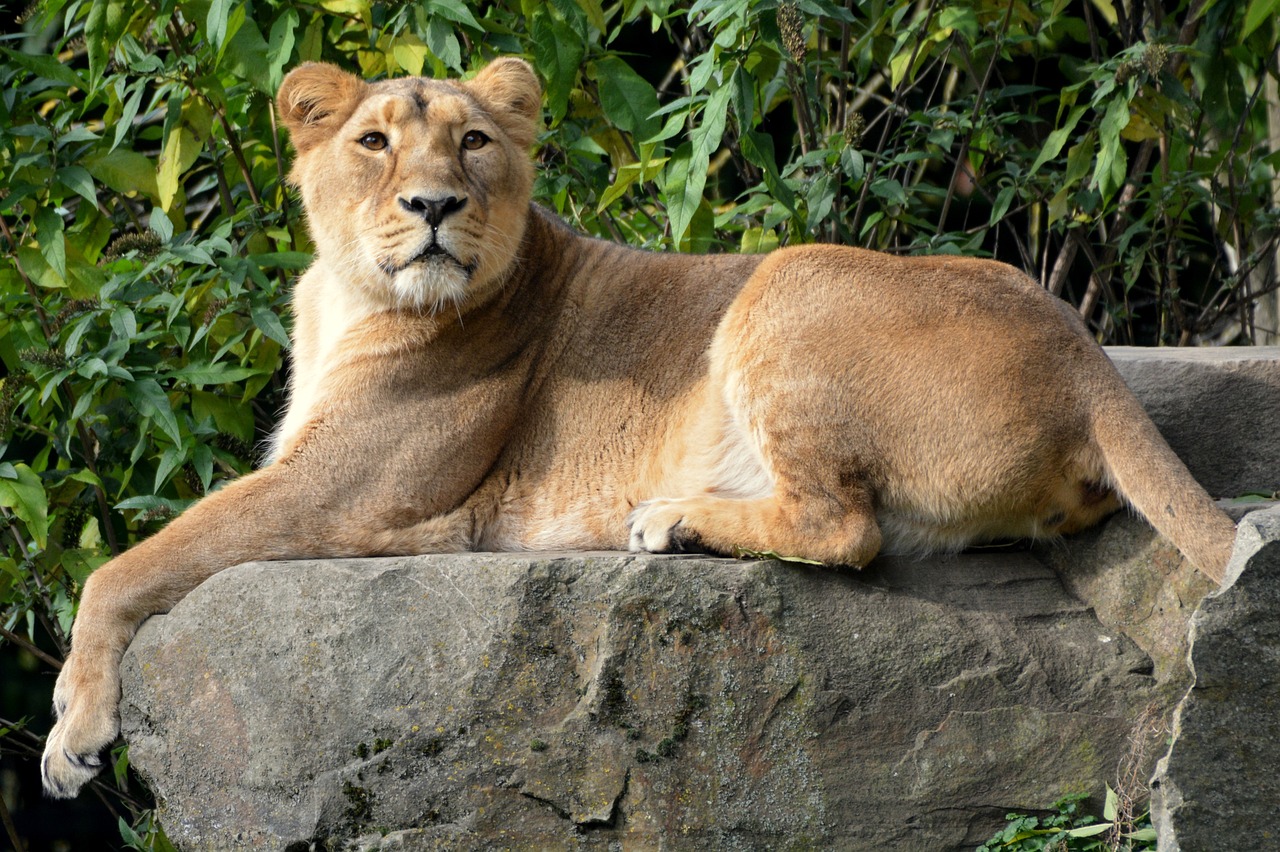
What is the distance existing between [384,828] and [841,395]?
183 centimetres

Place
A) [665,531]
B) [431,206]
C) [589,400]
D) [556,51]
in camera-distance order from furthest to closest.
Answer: [556,51] < [589,400] < [431,206] < [665,531]

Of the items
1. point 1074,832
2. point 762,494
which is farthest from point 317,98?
point 1074,832

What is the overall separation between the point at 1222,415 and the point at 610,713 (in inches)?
101

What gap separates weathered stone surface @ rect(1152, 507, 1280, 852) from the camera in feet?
10.4

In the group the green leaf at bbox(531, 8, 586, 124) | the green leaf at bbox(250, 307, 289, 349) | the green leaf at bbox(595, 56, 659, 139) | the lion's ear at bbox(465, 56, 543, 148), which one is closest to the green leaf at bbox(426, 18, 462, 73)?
the lion's ear at bbox(465, 56, 543, 148)

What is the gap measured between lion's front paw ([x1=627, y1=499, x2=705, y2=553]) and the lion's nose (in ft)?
3.77

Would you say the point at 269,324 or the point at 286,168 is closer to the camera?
the point at 269,324

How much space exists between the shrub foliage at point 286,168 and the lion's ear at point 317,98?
0.35 meters

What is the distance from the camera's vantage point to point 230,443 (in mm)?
5918

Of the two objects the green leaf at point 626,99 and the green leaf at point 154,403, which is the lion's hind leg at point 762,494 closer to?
the green leaf at point 626,99

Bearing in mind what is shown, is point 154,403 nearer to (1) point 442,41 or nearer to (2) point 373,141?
(2) point 373,141

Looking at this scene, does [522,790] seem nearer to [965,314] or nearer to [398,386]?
[398,386]

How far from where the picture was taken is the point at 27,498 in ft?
16.6

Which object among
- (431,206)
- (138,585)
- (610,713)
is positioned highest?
(431,206)
